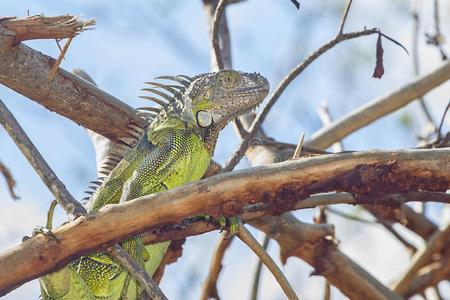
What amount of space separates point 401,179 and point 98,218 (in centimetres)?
147

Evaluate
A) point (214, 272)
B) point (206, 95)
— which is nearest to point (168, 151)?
point (206, 95)

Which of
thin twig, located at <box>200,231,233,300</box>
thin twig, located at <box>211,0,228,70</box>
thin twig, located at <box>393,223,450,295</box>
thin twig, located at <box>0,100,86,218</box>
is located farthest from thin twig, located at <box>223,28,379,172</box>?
thin twig, located at <box>393,223,450,295</box>

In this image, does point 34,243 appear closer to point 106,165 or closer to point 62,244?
point 62,244

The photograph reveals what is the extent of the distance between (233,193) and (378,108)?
11.4 ft

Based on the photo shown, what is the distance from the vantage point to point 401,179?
464cm

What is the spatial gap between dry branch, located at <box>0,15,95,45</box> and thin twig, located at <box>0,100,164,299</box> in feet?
2.12

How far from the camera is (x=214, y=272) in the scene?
24.9 ft

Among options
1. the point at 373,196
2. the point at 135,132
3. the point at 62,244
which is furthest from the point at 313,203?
the point at 62,244

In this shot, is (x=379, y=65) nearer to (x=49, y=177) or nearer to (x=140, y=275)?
(x=140, y=275)

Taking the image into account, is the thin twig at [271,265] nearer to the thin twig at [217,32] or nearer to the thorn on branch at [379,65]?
the thorn on branch at [379,65]

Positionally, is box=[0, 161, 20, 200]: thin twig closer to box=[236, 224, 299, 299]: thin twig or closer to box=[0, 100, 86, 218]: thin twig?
box=[0, 100, 86, 218]: thin twig

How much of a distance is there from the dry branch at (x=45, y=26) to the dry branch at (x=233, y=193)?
1.03 m

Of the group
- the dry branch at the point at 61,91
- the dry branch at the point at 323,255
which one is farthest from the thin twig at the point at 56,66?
the dry branch at the point at 323,255

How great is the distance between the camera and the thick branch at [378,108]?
25.4ft
